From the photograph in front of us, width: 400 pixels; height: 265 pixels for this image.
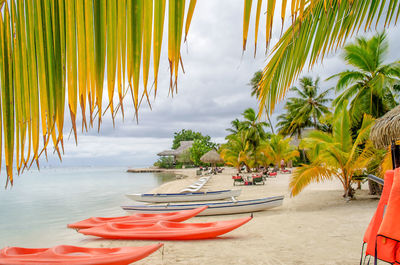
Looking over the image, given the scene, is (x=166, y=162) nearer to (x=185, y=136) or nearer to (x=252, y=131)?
(x=185, y=136)

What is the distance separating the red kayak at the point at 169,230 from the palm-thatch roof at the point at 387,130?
3014 mm

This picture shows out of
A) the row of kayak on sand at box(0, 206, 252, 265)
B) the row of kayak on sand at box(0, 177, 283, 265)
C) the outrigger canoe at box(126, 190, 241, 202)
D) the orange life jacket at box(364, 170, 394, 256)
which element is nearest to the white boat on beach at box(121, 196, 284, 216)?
the row of kayak on sand at box(0, 177, 283, 265)

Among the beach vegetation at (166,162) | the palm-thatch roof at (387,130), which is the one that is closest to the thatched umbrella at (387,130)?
the palm-thatch roof at (387,130)

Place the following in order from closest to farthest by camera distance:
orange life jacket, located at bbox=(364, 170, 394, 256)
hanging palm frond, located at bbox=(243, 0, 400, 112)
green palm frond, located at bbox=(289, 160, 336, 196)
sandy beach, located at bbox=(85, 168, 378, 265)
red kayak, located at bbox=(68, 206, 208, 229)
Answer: hanging palm frond, located at bbox=(243, 0, 400, 112)
orange life jacket, located at bbox=(364, 170, 394, 256)
sandy beach, located at bbox=(85, 168, 378, 265)
red kayak, located at bbox=(68, 206, 208, 229)
green palm frond, located at bbox=(289, 160, 336, 196)

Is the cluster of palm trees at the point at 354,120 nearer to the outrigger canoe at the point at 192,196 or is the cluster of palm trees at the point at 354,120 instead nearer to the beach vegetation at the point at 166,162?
the outrigger canoe at the point at 192,196

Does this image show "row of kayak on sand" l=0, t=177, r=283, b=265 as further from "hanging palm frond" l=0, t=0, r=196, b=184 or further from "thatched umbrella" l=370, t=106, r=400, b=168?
"hanging palm frond" l=0, t=0, r=196, b=184

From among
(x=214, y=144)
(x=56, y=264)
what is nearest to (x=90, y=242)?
(x=56, y=264)

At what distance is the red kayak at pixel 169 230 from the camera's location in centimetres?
570

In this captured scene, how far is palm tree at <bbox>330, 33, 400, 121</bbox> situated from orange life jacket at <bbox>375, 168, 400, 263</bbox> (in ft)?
28.4

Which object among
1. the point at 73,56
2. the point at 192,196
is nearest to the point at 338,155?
the point at 192,196

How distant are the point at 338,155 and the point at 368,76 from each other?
12.1 ft

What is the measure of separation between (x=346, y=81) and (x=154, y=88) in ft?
36.2

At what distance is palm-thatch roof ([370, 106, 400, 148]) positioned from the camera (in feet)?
17.0

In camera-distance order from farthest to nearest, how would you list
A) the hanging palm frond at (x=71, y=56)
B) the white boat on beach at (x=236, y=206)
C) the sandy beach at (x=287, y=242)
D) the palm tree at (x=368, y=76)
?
the palm tree at (x=368, y=76)
the white boat on beach at (x=236, y=206)
the sandy beach at (x=287, y=242)
the hanging palm frond at (x=71, y=56)
